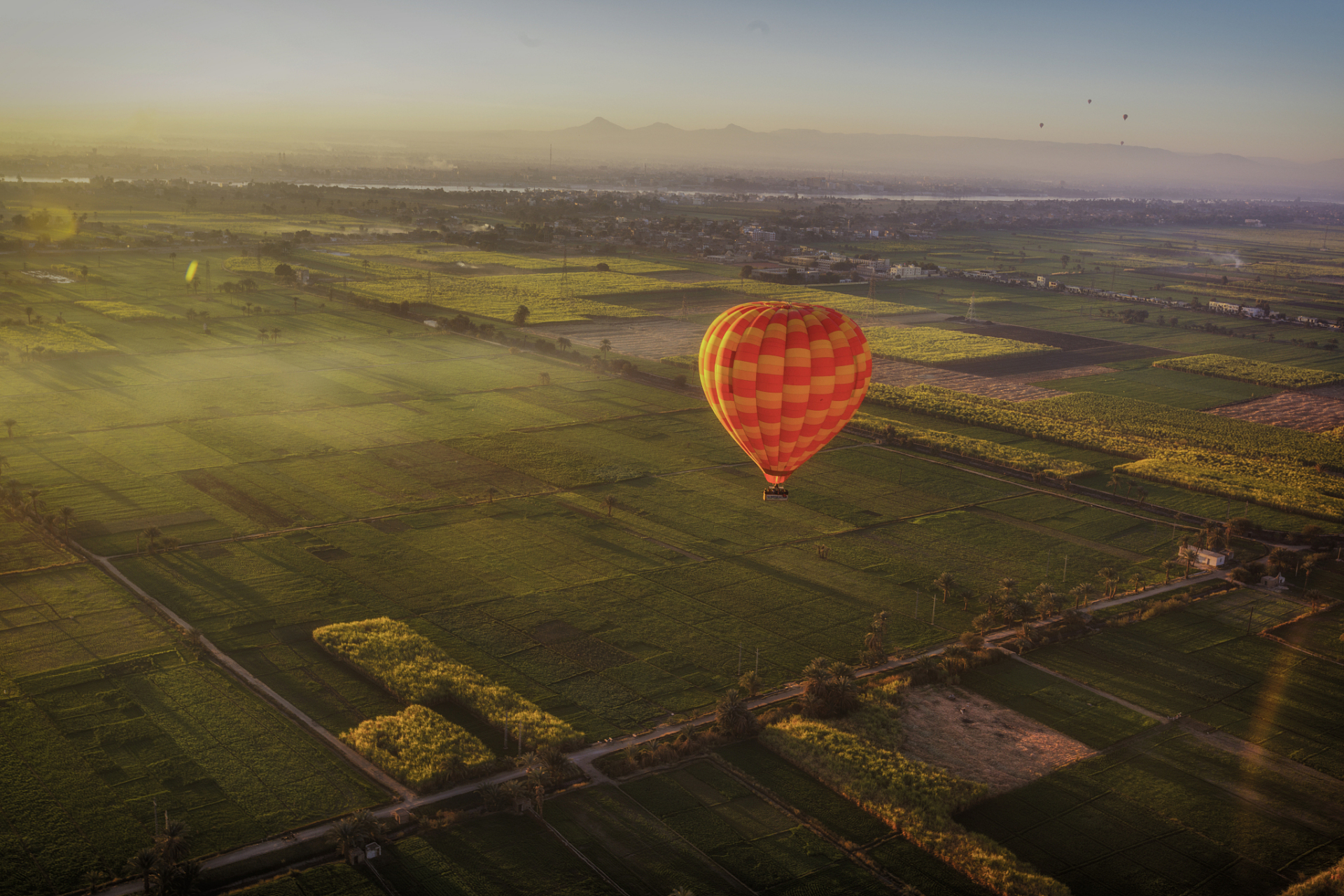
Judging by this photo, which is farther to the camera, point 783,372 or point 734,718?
point 783,372

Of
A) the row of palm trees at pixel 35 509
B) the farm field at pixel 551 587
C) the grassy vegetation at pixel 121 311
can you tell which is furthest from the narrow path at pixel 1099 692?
the grassy vegetation at pixel 121 311

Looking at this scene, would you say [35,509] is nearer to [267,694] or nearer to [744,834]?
[267,694]

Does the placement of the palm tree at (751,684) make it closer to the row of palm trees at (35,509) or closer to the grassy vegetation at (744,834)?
the grassy vegetation at (744,834)

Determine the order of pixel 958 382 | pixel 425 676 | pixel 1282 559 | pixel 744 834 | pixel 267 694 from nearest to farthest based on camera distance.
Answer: pixel 744 834, pixel 267 694, pixel 425 676, pixel 1282 559, pixel 958 382

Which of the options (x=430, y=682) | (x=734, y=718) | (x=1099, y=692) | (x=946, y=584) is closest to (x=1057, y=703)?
(x=1099, y=692)

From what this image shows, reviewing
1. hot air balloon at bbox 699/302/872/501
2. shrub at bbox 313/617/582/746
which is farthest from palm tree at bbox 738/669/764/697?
hot air balloon at bbox 699/302/872/501
